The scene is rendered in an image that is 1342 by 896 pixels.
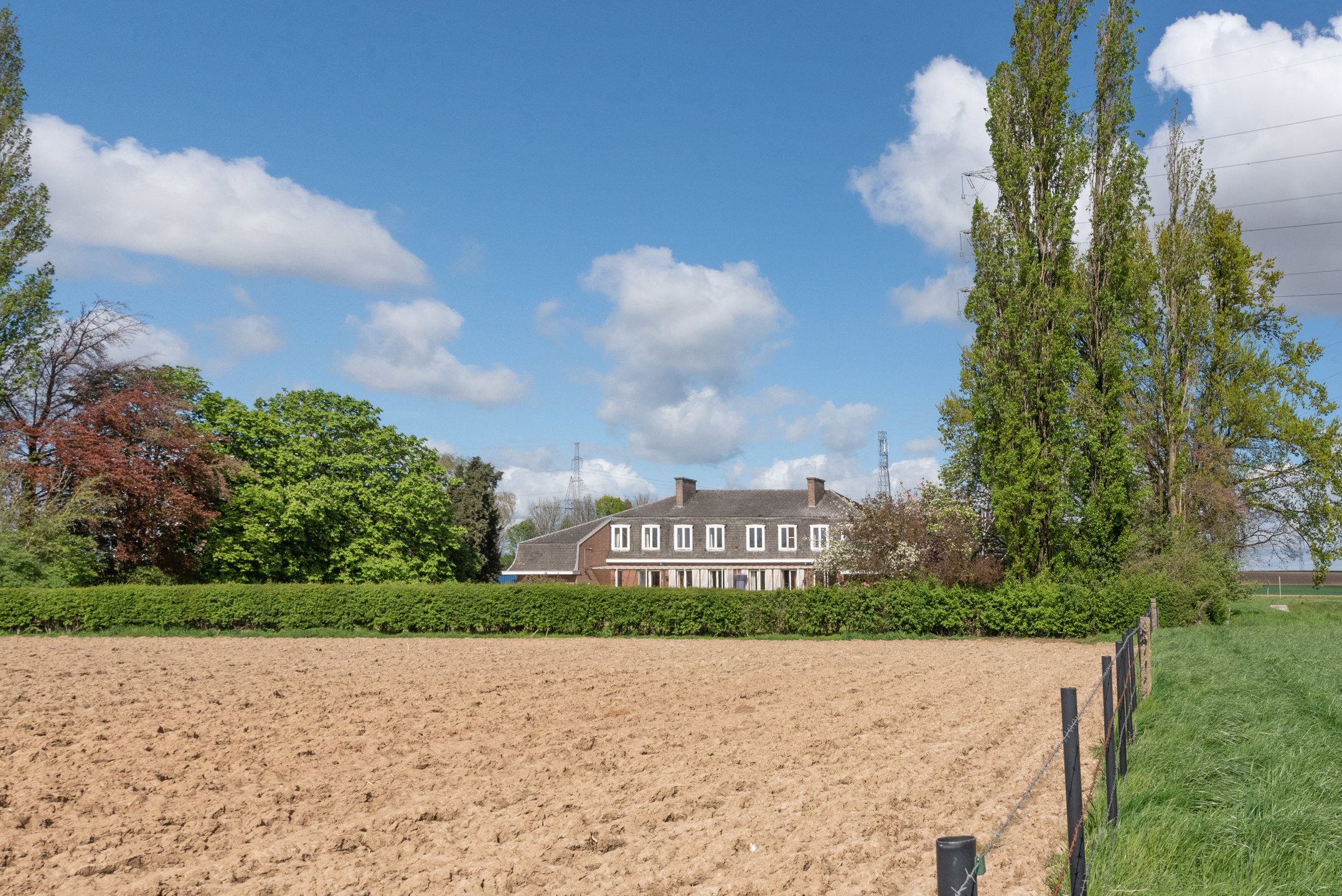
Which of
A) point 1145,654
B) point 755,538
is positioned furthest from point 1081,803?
point 755,538

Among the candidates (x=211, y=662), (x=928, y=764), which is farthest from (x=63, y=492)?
(x=928, y=764)

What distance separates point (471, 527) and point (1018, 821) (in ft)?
155

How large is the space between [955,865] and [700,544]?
49.1 m

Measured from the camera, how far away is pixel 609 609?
28.0 meters

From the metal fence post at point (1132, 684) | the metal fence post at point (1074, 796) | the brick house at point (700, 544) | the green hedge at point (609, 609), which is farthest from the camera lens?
the brick house at point (700, 544)

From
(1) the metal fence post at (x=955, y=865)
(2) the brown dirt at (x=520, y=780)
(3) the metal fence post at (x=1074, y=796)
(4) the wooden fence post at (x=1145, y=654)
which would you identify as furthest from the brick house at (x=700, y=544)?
(1) the metal fence post at (x=955, y=865)

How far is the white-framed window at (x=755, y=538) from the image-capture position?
50688 mm

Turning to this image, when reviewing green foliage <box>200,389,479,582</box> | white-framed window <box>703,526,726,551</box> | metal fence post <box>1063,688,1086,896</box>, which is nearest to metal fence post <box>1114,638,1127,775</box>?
metal fence post <box>1063,688,1086,896</box>

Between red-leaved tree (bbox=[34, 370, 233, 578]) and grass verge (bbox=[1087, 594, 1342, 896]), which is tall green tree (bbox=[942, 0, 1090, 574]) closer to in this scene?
grass verge (bbox=[1087, 594, 1342, 896])

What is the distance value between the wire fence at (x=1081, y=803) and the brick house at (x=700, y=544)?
3929cm

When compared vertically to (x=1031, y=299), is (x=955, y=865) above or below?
below

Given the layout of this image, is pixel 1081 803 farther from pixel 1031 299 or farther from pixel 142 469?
pixel 142 469

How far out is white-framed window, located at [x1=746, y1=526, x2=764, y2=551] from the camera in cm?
5069

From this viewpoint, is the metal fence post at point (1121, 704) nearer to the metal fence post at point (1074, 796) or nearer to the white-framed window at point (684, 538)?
the metal fence post at point (1074, 796)
